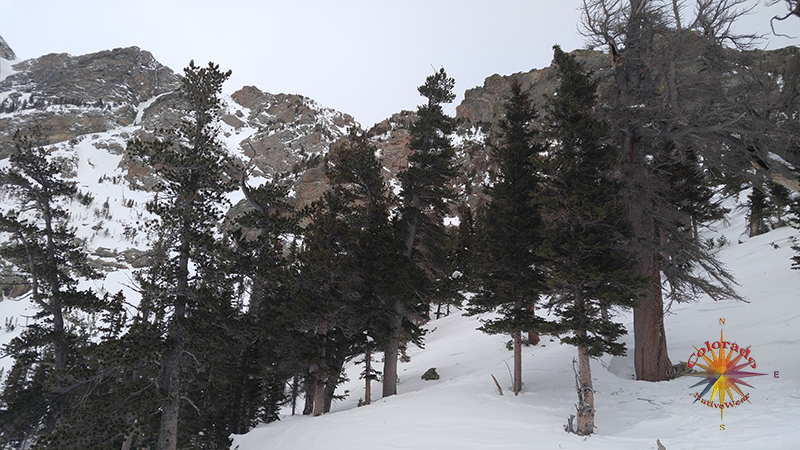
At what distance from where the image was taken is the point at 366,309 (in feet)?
45.8

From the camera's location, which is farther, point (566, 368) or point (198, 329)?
point (566, 368)

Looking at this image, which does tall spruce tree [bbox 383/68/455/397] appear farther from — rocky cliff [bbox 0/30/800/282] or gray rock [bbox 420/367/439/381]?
rocky cliff [bbox 0/30/800/282]

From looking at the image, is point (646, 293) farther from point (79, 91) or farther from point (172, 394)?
point (79, 91)

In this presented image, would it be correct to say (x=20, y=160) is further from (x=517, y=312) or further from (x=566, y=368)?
(x=566, y=368)

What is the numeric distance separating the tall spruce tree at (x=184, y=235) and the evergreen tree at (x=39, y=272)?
3.42 metres

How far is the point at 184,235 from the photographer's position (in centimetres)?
929

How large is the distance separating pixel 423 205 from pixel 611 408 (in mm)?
9779

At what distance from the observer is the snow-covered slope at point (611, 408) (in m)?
7.11

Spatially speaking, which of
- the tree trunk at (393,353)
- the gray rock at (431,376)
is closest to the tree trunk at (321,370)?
the tree trunk at (393,353)

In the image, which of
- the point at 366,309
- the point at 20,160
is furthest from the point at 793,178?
the point at 20,160

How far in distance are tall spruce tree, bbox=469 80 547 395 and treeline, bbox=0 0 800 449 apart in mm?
63

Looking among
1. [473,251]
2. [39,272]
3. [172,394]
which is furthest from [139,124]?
[473,251]

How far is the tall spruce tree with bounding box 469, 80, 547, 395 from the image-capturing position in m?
11.4

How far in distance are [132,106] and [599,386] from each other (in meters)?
207
